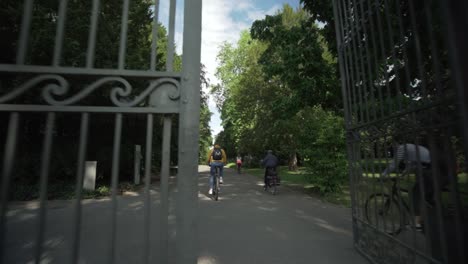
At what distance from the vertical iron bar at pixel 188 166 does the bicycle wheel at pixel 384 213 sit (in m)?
2.64

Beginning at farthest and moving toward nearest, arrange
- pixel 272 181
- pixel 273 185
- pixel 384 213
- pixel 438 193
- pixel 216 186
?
pixel 272 181 → pixel 273 185 → pixel 216 186 → pixel 384 213 → pixel 438 193

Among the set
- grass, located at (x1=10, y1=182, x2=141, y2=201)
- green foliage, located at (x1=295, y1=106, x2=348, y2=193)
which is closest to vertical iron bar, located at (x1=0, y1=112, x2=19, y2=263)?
grass, located at (x1=10, y1=182, x2=141, y2=201)

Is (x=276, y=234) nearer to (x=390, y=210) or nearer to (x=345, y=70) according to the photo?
(x=390, y=210)

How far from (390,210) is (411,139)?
1008 mm

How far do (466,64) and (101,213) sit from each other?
26.3ft

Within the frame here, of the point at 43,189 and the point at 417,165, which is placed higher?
the point at 417,165

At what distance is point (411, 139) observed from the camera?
288cm

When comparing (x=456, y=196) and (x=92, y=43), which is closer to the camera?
(x=92, y=43)

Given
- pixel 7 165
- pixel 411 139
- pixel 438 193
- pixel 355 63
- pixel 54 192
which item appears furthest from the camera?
pixel 54 192

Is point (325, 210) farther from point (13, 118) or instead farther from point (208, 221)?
point (13, 118)

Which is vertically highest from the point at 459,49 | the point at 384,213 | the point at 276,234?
the point at 459,49

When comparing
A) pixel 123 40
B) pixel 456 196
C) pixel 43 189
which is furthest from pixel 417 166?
pixel 43 189

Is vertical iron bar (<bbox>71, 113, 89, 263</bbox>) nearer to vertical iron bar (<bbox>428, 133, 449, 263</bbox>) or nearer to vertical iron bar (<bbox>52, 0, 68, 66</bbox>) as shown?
vertical iron bar (<bbox>52, 0, 68, 66</bbox>)

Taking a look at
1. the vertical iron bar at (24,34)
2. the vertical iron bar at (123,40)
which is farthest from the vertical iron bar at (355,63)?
the vertical iron bar at (24,34)
